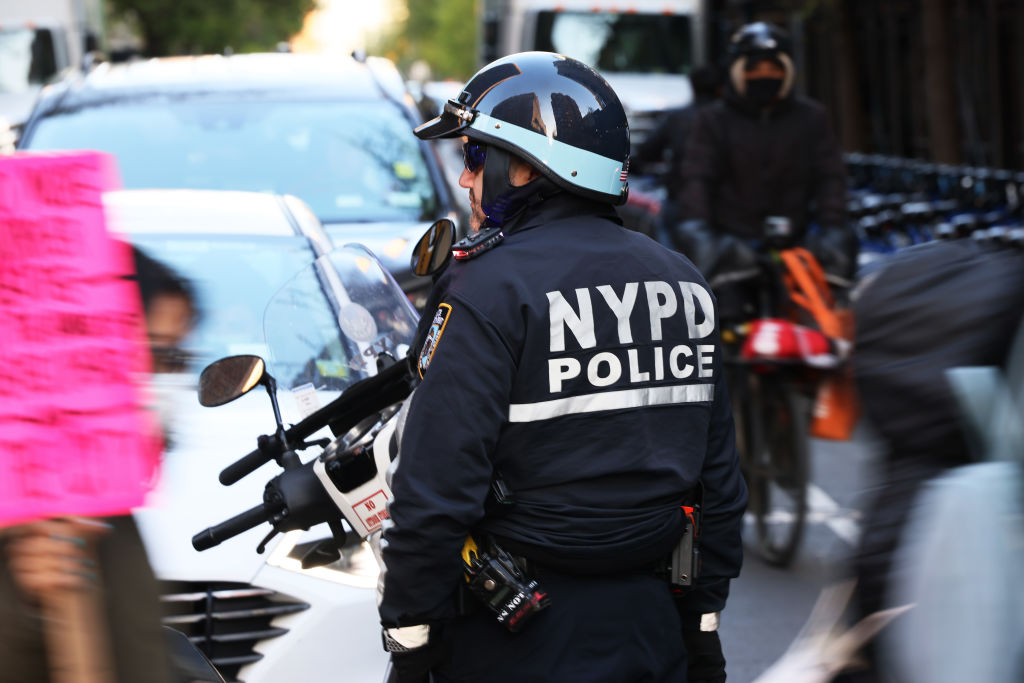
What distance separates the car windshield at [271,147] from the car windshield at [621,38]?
42.3ft

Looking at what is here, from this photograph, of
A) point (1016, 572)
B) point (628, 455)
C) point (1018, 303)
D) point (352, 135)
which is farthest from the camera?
point (352, 135)

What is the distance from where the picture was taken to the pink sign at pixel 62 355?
2.08 m

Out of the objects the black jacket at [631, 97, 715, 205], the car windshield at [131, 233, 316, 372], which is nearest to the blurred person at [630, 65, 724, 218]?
the black jacket at [631, 97, 715, 205]

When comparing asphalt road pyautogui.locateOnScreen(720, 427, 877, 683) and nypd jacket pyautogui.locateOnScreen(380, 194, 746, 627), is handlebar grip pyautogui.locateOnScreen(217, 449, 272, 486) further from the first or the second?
asphalt road pyautogui.locateOnScreen(720, 427, 877, 683)

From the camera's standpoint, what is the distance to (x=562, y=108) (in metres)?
2.59

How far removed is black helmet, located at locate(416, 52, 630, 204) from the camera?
2555mm

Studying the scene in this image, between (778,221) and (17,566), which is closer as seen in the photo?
(17,566)

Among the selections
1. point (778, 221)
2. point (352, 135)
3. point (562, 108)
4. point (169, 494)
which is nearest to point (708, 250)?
point (778, 221)

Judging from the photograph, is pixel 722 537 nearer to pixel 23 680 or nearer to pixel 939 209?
pixel 23 680

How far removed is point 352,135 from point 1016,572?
5.45 metres

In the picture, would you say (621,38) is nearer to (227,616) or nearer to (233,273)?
(233,273)

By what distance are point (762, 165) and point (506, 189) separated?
409 centimetres

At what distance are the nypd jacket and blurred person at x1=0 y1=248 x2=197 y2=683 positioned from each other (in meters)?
0.41

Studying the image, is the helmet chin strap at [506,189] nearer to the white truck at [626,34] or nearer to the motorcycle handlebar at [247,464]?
the motorcycle handlebar at [247,464]
